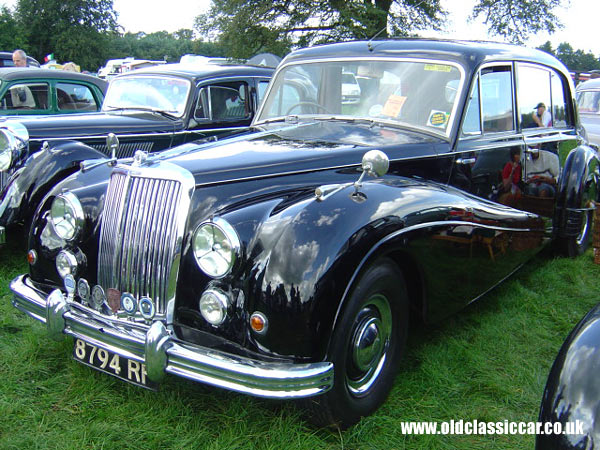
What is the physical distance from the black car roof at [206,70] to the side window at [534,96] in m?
3.31

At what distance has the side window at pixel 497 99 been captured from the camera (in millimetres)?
3594

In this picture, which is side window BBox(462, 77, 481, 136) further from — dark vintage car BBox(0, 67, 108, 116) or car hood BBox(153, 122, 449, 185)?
dark vintage car BBox(0, 67, 108, 116)

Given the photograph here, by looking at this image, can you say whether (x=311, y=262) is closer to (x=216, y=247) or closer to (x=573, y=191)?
(x=216, y=247)

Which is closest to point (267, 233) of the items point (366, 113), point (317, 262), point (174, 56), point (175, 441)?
point (317, 262)

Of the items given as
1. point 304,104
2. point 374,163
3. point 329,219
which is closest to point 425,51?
point 304,104

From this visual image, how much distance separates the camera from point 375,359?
255cm

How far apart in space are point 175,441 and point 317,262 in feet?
3.29

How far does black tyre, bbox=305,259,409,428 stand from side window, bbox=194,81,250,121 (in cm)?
402

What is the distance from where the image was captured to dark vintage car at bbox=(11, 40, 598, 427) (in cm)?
217

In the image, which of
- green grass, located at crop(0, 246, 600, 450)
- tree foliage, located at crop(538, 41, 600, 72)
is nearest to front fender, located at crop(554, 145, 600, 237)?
green grass, located at crop(0, 246, 600, 450)

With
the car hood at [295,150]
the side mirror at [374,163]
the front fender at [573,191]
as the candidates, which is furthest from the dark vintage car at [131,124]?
the front fender at [573,191]

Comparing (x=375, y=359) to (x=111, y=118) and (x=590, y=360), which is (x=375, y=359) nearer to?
(x=590, y=360)

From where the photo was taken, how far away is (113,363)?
2377mm

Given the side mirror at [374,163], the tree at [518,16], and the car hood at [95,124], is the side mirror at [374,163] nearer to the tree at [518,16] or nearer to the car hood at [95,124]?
the car hood at [95,124]
